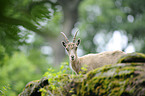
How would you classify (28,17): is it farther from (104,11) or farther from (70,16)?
(104,11)

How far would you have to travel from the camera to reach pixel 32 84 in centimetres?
699

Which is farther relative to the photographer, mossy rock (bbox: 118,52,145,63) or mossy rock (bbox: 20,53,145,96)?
mossy rock (bbox: 118,52,145,63)

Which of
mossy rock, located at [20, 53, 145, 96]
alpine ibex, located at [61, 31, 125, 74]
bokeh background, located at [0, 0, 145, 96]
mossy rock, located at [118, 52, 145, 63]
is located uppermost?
bokeh background, located at [0, 0, 145, 96]

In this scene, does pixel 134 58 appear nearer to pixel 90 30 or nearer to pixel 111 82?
pixel 111 82

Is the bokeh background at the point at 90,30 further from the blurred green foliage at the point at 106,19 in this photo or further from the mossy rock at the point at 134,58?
the mossy rock at the point at 134,58

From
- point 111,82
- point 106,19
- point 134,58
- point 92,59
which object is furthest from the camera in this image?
point 106,19

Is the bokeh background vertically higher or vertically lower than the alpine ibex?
higher

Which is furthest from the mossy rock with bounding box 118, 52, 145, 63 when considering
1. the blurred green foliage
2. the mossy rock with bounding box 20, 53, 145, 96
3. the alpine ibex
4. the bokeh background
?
the blurred green foliage

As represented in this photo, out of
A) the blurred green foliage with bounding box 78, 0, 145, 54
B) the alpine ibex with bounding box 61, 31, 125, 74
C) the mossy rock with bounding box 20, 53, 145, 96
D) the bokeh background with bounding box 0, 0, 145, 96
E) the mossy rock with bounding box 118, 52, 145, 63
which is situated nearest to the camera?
the mossy rock with bounding box 20, 53, 145, 96

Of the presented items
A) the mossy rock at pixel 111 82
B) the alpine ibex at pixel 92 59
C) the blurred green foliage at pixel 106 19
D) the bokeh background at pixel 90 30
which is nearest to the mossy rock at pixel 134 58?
the mossy rock at pixel 111 82

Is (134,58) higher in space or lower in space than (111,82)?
higher

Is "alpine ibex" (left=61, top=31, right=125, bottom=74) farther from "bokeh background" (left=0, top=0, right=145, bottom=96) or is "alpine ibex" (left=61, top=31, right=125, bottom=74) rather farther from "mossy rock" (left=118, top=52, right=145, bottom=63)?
"bokeh background" (left=0, top=0, right=145, bottom=96)

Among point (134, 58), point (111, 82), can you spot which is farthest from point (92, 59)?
point (111, 82)

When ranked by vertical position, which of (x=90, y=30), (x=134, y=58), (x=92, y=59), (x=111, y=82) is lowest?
(x=111, y=82)
